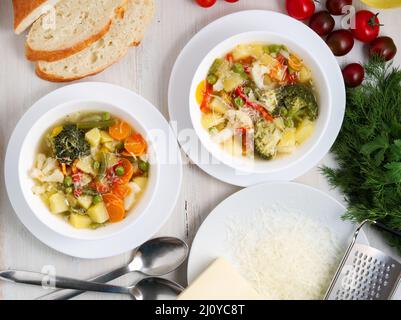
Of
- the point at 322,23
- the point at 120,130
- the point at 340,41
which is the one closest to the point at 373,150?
the point at 340,41

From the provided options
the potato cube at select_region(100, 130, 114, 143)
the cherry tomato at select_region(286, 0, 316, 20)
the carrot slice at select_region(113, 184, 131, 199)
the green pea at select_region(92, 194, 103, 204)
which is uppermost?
the cherry tomato at select_region(286, 0, 316, 20)

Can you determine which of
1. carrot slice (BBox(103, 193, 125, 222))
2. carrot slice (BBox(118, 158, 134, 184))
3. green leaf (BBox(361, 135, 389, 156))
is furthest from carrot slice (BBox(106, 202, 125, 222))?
green leaf (BBox(361, 135, 389, 156))

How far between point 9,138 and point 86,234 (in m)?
0.58

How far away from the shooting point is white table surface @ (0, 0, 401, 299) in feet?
7.98

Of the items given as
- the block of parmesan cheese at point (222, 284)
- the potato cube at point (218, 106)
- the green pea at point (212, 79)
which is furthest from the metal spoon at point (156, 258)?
the green pea at point (212, 79)

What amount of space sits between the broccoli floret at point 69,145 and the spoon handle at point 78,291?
1.77 feet

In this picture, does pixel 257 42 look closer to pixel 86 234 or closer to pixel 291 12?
pixel 291 12

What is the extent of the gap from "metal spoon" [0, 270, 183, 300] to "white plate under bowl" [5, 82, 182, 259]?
0.44 feet

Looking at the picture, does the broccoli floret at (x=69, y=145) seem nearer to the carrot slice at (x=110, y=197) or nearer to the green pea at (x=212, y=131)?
the carrot slice at (x=110, y=197)

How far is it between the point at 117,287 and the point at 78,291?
0.17 metres

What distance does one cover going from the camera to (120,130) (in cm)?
233

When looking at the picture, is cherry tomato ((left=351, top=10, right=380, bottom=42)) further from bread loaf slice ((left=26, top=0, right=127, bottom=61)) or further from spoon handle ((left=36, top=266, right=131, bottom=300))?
spoon handle ((left=36, top=266, right=131, bottom=300))

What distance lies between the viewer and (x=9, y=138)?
242 centimetres
